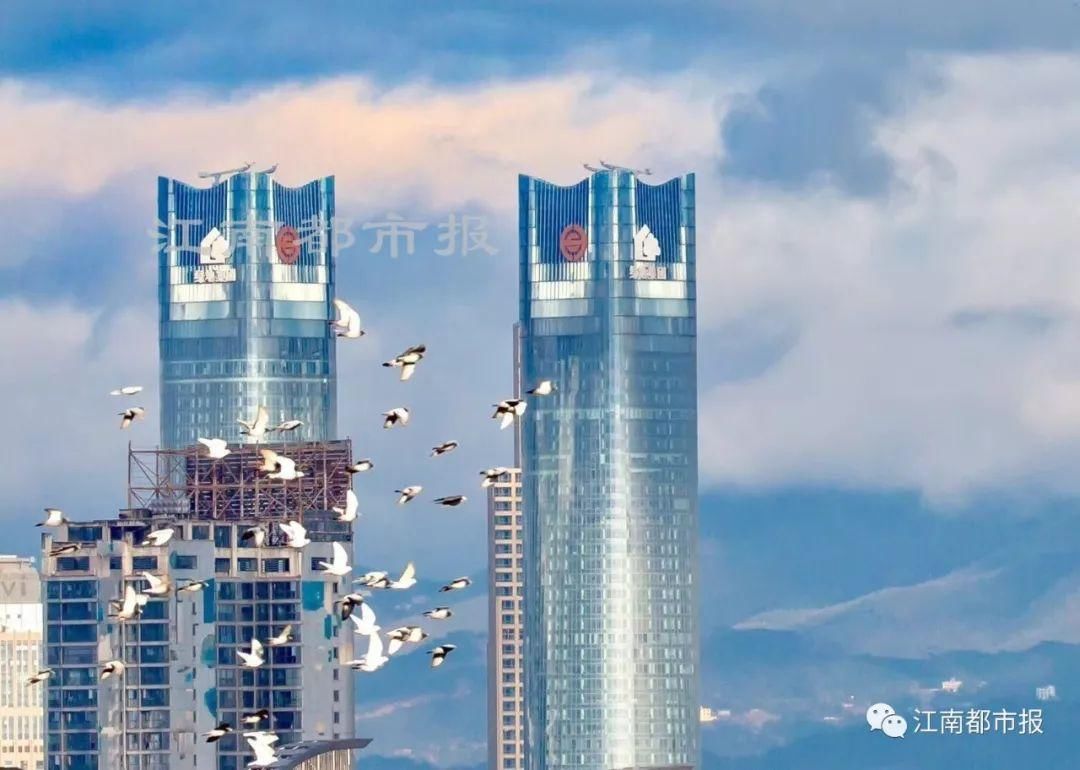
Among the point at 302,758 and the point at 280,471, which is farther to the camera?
the point at 302,758

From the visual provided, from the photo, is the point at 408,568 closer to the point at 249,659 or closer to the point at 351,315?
the point at 351,315

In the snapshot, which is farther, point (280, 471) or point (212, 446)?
point (212, 446)

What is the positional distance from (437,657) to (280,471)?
7184 millimetres

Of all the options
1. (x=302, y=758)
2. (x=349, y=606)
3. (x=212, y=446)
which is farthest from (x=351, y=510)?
(x=302, y=758)

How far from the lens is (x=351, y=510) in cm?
12712

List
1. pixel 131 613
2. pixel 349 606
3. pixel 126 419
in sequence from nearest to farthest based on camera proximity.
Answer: pixel 349 606, pixel 126 419, pixel 131 613

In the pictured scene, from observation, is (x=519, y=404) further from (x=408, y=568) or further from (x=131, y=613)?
(x=131, y=613)

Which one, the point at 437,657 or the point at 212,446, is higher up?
the point at 212,446

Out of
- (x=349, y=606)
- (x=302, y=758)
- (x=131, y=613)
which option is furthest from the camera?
(x=302, y=758)

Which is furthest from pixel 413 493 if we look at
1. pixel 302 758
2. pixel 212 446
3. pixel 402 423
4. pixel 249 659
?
pixel 302 758

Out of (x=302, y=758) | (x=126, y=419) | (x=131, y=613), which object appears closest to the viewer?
(x=126, y=419)

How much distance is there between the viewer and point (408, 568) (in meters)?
119

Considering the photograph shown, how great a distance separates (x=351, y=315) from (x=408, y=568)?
7877mm

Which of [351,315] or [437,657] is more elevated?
[351,315]
